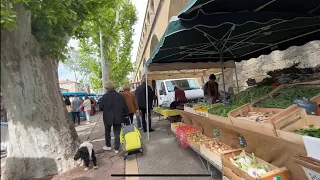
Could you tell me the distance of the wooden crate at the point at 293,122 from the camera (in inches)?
97.2

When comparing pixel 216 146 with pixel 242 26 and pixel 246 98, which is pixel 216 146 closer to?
pixel 246 98

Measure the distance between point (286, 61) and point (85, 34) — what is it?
264 inches

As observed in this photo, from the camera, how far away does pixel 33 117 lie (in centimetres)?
457

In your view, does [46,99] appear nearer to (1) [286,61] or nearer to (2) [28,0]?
(2) [28,0]

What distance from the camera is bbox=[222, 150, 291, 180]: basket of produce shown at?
2.42m

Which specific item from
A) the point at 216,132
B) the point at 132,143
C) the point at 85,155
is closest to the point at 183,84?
→ the point at 132,143

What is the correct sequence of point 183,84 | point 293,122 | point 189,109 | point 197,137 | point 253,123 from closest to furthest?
point 293,122 → point 253,123 → point 197,137 → point 189,109 → point 183,84

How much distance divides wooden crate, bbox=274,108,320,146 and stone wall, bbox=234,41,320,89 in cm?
444

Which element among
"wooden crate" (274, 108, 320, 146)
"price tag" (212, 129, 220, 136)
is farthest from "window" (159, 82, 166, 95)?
"wooden crate" (274, 108, 320, 146)

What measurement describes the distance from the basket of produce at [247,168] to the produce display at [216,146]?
414mm

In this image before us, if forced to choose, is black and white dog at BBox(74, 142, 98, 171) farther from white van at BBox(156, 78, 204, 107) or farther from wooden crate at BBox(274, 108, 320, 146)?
white van at BBox(156, 78, 204, 107)

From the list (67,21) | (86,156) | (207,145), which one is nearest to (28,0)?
(67,21)

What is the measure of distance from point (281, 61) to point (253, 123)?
20.1 feet

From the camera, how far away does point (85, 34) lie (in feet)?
21.6
